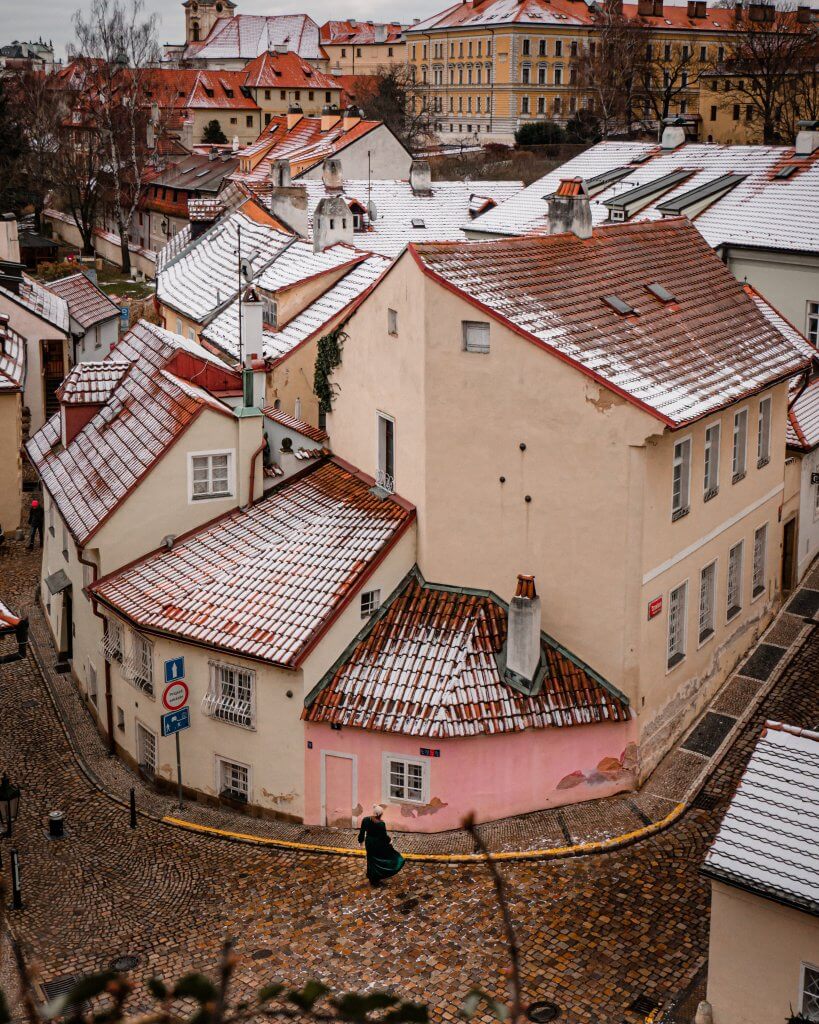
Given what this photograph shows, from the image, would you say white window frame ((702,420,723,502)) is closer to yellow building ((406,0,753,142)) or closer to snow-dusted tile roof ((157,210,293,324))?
snow-dusted tile roof ((157,210,293,324))

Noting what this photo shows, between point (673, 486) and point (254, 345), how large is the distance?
1148 cm

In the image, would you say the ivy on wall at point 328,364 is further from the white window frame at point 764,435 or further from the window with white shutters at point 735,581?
the window with white shutters at point 735,581

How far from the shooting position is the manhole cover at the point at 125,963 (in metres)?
18.5

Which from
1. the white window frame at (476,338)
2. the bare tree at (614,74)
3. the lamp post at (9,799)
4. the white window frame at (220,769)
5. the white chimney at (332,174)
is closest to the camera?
the lamp post at (9,799)

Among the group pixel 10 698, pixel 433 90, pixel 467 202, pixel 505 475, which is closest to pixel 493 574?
pixel 505 475

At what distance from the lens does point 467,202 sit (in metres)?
55.5

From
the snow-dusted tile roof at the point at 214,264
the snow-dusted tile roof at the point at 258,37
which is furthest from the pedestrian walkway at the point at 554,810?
the snow-dusted tile roof at the point at 258,37

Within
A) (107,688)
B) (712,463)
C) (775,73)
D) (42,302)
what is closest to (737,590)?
(712,463)

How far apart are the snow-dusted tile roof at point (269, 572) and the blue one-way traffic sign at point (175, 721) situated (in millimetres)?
1363

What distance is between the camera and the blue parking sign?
22.9 metres

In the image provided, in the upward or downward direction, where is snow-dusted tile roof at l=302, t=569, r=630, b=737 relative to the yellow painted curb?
upward

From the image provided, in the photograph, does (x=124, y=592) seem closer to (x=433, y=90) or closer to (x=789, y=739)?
(x=789, y=739)

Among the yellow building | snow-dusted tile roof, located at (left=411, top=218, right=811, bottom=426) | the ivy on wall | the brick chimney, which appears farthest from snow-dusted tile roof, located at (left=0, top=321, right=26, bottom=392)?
the yellow building

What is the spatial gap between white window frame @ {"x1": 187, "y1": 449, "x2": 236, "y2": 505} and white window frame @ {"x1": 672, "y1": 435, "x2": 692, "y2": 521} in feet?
29.8
